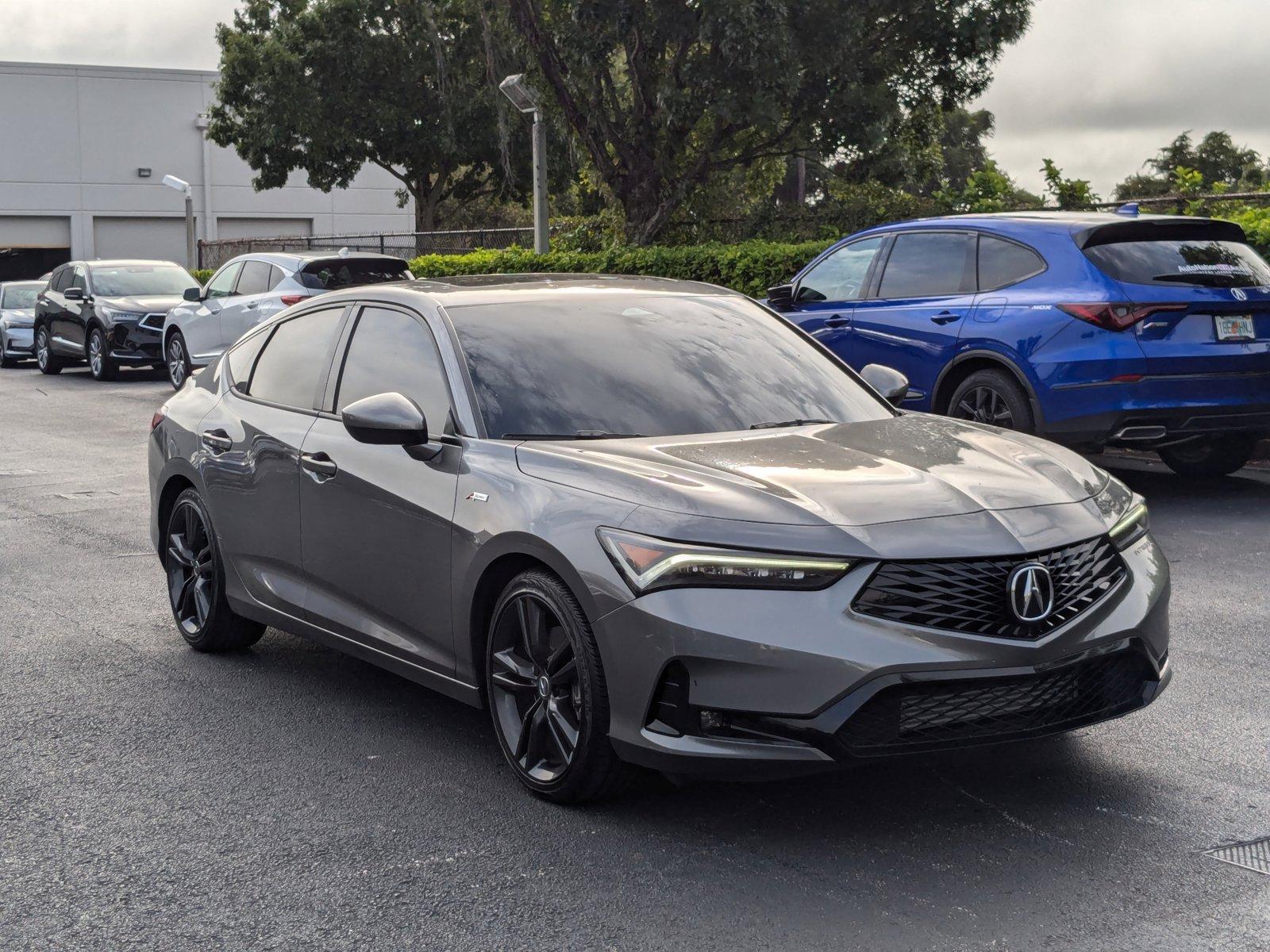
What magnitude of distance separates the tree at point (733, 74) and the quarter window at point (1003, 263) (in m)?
9.01

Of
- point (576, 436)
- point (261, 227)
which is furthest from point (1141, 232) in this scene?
point (261, 227)

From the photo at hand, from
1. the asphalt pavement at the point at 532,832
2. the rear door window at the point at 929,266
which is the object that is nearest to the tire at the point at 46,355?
the rear door window at the point at 929,266

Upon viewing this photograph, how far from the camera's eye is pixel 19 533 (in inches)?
379

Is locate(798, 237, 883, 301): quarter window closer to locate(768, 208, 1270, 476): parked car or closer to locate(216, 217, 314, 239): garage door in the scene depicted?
locate(768, 208, 1270, 476): parked car

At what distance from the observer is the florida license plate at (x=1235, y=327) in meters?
9.51

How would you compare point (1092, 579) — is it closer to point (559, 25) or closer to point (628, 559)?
point (628, 559)

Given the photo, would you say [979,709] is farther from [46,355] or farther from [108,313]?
[46,355]

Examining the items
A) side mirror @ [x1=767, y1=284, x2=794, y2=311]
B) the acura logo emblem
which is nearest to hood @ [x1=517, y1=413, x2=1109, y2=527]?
the acura logo emblem

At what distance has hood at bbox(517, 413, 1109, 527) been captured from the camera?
416cm

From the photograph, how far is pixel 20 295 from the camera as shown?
31.2 m

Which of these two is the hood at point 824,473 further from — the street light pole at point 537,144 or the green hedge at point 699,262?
the street light pole at point 537,144

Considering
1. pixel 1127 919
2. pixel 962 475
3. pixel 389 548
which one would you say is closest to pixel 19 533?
pixel 389 548

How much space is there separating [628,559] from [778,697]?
0.56 metres

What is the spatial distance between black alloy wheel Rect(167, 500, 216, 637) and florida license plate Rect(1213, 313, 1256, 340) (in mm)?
6284
